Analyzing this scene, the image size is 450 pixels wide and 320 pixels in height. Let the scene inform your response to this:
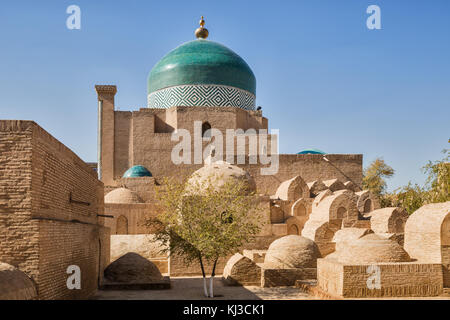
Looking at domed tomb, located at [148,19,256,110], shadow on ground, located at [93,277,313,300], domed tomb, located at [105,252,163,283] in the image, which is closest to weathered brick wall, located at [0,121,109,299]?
shadow on ground, located at [93,277,313,300]

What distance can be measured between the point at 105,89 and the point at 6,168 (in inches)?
696

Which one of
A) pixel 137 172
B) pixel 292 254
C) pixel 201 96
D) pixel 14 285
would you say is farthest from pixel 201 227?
pixel 201 96

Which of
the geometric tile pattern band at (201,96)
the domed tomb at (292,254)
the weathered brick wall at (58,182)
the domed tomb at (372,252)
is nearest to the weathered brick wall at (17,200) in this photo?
the weathered brick wall at (58,182)

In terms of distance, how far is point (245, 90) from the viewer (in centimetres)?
2645

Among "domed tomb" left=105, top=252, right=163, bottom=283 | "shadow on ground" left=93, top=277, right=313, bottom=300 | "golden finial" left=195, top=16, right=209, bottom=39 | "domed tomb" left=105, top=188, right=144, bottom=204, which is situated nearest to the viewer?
"shadow on ground" left=93, top=277, right=313, bottom=300

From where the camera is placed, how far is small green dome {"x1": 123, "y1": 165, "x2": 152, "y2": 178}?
21.5m

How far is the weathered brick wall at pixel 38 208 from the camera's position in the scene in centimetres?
631

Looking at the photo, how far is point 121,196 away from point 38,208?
42.4 ft

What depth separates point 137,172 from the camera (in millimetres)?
21594

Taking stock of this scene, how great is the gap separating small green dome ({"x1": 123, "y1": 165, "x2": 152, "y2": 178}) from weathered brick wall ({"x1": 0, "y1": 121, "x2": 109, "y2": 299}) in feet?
42.0

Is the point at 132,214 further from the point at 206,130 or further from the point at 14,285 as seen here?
the point at 14,285

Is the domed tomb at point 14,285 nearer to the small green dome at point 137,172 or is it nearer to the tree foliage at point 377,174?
the small green dome at point 137,172

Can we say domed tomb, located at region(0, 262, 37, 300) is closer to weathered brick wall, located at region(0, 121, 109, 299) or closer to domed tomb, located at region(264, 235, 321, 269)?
weathered brick wall, located at region(0, 121, 109, 299)
